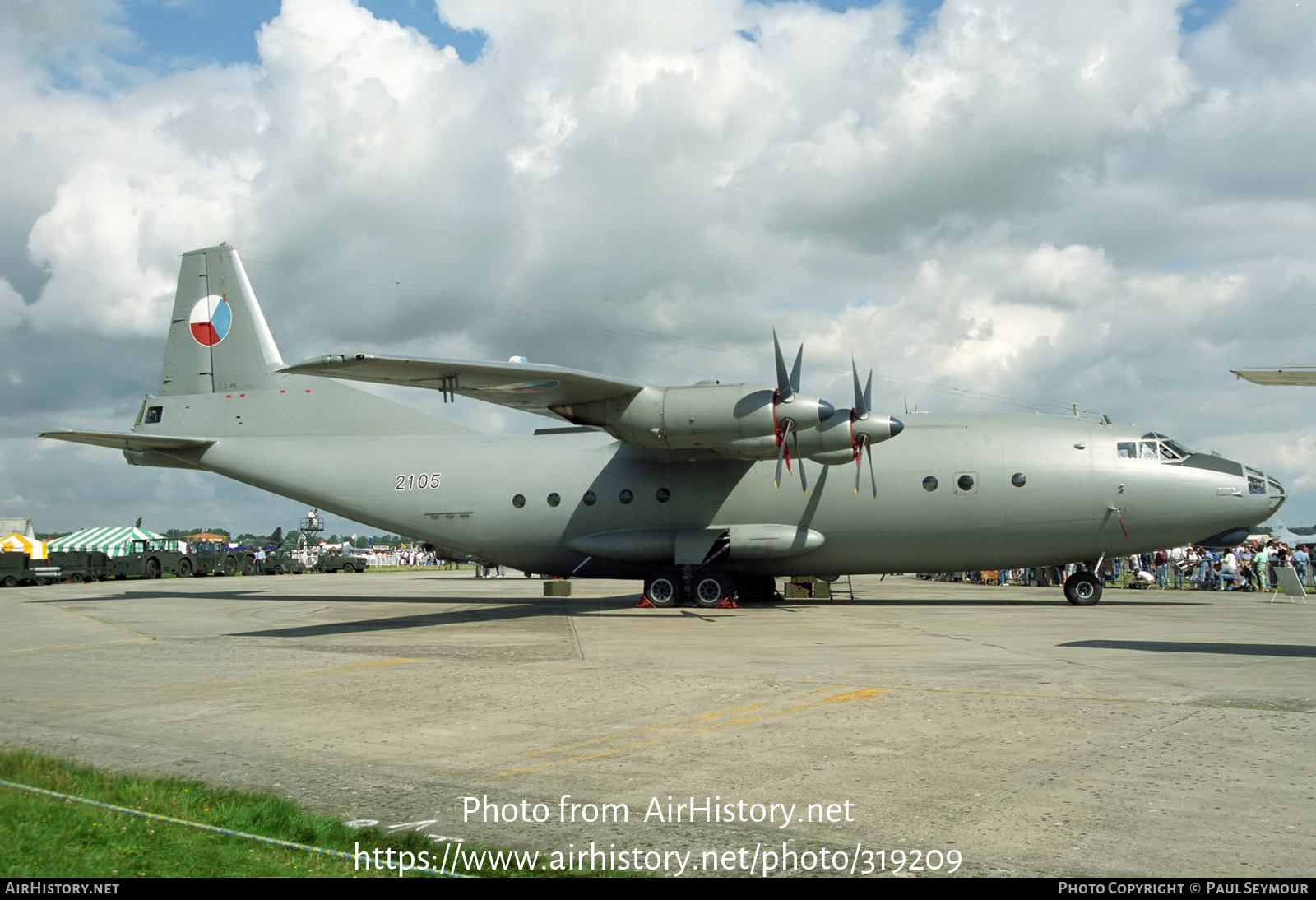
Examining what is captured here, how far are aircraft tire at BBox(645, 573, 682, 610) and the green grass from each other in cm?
1744

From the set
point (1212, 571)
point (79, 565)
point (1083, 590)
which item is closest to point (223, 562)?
point (79, 565)

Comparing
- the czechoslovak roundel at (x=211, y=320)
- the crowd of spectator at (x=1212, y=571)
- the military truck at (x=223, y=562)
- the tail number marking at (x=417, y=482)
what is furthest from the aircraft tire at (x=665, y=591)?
the military truck at (x=223, y=562)

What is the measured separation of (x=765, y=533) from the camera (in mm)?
22234

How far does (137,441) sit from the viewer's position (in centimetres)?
2522

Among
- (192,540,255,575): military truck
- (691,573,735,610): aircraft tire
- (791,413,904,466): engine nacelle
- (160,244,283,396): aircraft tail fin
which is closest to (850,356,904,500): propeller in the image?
(791,413,904,466): engine nacelle

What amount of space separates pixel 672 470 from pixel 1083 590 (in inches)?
406

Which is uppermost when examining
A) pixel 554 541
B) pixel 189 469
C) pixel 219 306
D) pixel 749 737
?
pixel 219 306

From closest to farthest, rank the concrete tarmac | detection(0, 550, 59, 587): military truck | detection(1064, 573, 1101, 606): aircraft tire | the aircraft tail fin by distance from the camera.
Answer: the concrete tarmac, detection(1064, 573, 1101, 606): aircraft tire, the aircraft tail fin, detection(0, 550, 59, 587): military truck

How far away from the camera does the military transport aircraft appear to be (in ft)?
66.9

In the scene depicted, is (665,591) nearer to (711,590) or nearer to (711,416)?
(711,590)

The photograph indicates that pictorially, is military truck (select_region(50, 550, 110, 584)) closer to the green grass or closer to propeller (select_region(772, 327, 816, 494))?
propeller (select_region(772, 327, 816, 494))

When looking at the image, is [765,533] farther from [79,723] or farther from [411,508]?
[79,723]

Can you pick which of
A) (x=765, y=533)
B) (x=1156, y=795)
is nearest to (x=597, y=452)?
(x=765, y=533)
